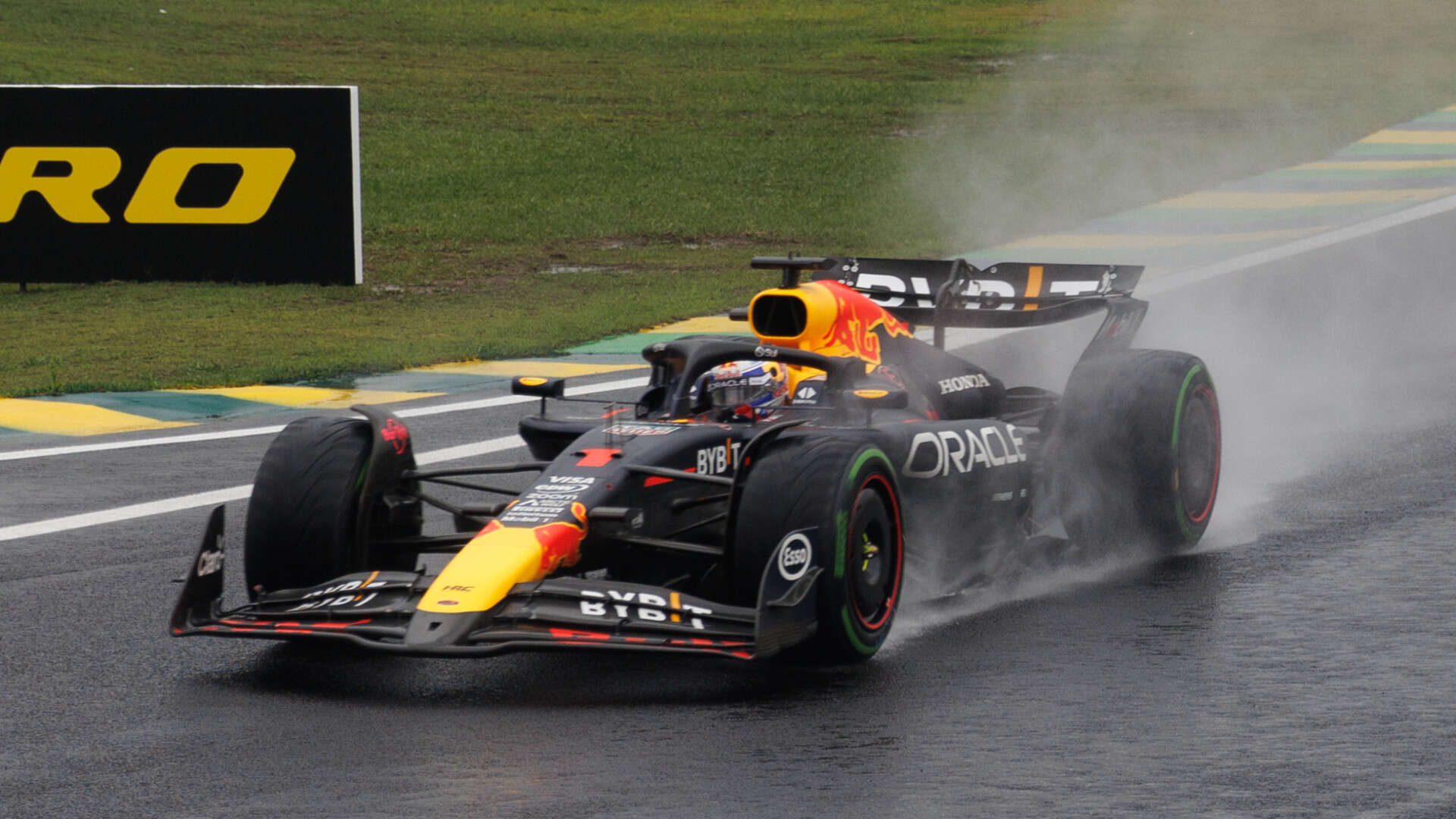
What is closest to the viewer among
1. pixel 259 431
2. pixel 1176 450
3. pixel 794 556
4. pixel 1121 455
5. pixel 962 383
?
pixel 794 556

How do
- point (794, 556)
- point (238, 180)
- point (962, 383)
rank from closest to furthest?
point (794, 556)
point (962, 383)
point (238, 180)

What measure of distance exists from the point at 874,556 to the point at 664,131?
2397 centimetres

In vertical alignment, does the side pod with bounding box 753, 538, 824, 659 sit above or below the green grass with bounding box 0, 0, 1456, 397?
below

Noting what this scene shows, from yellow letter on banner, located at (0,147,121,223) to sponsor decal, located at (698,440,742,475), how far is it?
1237 cm

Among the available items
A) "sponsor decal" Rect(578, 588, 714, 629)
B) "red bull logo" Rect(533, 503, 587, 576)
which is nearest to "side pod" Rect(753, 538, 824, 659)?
"sponsor decal" Rect(578, 588, 714, 629)

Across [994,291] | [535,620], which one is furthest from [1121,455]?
[535,620]

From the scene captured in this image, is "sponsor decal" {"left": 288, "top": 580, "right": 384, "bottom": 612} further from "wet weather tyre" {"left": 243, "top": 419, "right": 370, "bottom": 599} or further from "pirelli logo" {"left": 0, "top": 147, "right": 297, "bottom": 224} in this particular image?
"pirelli logo" {"left": 0, "top": 147, "right": 297, "bottom": 224}

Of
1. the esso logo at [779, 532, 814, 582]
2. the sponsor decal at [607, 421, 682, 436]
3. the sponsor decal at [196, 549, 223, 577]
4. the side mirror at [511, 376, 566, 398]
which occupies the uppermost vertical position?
the side mirror at [511, 376, 566, 398]

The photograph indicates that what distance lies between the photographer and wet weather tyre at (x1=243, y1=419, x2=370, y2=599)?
24.2 feet

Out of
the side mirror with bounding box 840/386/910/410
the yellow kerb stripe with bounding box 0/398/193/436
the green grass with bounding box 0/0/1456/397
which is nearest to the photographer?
the side mirror with bounding box 840/386/910/410

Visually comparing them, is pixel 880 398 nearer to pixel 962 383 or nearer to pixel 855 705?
pixel 855 705

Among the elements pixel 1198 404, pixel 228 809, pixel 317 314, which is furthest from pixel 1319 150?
pixel 228 809

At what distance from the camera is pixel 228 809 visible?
5637 millimetres

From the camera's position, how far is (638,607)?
6652 millimetres
